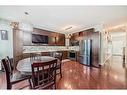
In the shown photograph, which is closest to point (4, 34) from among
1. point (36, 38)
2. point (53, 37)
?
point (36, 38)

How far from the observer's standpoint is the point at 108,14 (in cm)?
176

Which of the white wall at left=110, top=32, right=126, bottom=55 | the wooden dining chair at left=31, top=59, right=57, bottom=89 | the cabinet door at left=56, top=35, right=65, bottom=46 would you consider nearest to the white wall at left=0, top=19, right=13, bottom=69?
the wooden dining chair at left=31, top=59, right=57, bottom=89

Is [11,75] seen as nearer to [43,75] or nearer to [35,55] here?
[35,55]

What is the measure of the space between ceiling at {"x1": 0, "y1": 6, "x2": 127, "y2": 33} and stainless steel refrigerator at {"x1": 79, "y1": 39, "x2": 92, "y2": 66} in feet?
8.57

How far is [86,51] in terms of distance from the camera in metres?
4.56

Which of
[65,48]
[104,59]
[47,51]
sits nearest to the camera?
[47,51]

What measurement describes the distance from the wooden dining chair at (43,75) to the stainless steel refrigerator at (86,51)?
2834 mm

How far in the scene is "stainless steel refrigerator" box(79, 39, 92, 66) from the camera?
172 inches

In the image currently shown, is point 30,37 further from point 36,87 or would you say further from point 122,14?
point 122,14

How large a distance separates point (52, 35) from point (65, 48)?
18.4 inches

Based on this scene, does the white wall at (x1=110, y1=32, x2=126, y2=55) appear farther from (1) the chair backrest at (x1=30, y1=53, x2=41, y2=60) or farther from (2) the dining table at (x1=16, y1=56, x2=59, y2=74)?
(1) the chair backrest at (x1=30, y1=53, x2=41, y2=60)

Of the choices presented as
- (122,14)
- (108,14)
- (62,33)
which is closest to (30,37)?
(62,33)

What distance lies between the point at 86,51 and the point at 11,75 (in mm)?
3307

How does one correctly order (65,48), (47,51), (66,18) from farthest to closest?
Result: 1. (65,48)
2. (47,51)
3. (66,18)
